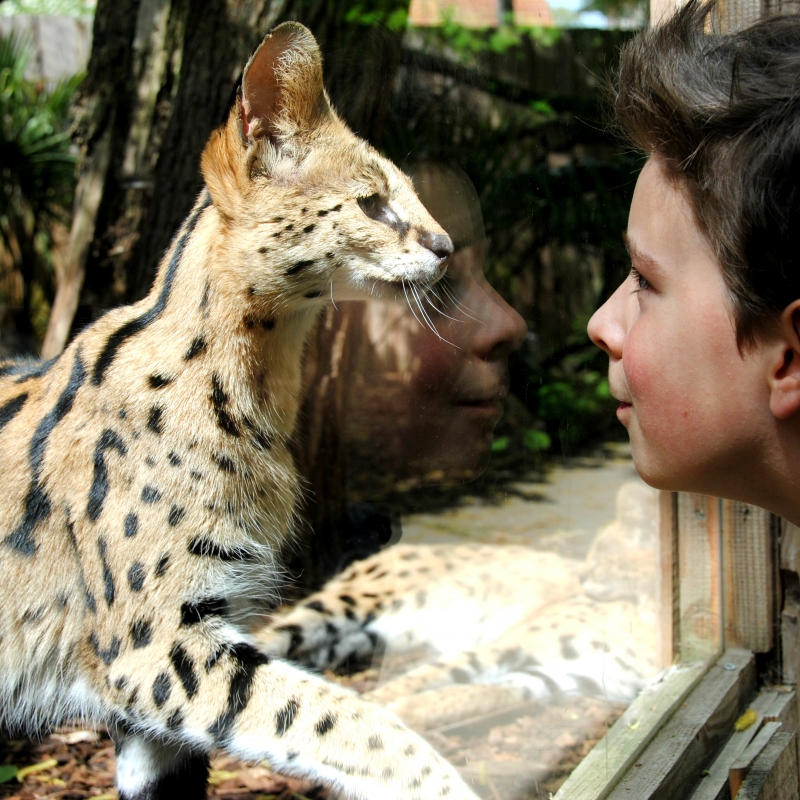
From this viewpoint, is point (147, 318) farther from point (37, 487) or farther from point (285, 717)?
point (285, 717)

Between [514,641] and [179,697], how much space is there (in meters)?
1.99

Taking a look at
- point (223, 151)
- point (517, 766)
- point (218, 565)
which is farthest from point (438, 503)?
point (223, 151)

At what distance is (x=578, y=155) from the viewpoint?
2.80m

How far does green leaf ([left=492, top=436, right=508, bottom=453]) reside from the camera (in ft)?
9.34

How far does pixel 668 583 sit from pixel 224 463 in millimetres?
1693

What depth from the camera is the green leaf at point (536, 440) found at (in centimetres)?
284

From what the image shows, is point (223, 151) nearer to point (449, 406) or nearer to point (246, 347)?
point (246, 347)

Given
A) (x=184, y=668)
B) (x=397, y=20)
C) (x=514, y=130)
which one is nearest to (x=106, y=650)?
(x=184, y=668)

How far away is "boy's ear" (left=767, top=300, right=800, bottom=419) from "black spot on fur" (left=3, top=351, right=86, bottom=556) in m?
1.80

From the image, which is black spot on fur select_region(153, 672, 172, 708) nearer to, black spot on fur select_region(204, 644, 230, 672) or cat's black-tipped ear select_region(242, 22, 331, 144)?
black spot on fur select_region(204, 644, 230, 672)

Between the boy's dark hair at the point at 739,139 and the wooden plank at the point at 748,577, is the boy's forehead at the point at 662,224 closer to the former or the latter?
the boy's dark hair at the point at 739,139

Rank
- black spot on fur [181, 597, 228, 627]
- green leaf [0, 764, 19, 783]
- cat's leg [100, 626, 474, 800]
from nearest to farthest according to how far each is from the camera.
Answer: cat's leg [100, 626, 474, 800] < black spot on fur [181, 597, 228, 627] < green leaf [0, 764, 19, 783]

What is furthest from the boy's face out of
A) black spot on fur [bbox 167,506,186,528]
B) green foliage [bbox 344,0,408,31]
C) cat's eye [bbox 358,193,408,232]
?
green foliage [bbox 344,0,408,31]

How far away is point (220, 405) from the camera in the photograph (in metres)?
2.30
